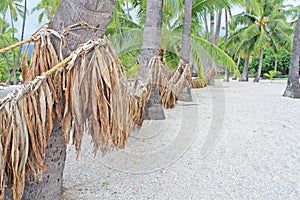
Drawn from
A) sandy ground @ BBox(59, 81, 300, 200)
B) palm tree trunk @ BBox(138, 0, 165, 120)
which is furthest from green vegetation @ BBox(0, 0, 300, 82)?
sandy ground @ BBox(59, 81, 300, 200)

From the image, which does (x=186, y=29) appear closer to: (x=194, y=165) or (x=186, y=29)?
(x=186, y=29)

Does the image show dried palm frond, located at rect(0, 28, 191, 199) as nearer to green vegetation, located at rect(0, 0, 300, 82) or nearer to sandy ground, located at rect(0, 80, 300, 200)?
green vegetation, located at rect(0, 0, 300, 82)

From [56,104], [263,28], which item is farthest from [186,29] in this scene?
[263,28]

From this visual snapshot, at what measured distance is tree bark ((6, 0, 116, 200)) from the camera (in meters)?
1.42

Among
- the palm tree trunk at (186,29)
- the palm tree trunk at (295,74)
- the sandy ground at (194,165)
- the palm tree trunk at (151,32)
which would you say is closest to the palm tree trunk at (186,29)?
the palm tree trunk at (186,29)

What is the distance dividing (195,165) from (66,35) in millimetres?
1727

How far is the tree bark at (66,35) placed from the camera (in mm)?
1422

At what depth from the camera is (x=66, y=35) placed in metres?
1.42

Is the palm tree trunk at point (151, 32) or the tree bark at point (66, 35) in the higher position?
the palm tree trunk at point (151, 32)

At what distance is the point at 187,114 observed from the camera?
5.11 m

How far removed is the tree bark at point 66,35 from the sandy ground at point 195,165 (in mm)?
360

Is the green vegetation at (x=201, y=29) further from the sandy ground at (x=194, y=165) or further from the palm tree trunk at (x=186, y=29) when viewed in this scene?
the sandy ground at (x=194, y=165)

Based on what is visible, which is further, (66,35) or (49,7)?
→ (49,7)

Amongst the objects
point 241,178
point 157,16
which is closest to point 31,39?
point 241,178
